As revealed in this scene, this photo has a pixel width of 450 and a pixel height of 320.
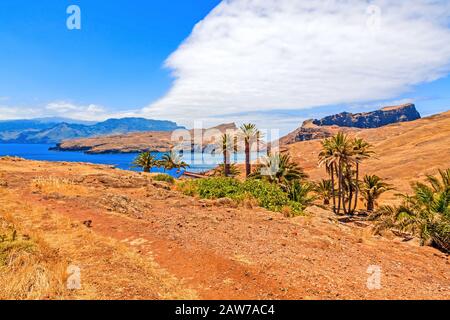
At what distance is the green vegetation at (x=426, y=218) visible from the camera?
15.9 meters

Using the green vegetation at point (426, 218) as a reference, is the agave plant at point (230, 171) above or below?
above

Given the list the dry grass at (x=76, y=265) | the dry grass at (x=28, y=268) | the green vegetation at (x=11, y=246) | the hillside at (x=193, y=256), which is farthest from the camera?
the green vegetation at (x=11, y=246)

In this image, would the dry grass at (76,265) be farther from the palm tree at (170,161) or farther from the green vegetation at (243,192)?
the palm tree at (170,161)

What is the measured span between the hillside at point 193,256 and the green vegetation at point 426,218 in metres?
1.54

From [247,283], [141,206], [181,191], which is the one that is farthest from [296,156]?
[247,283]

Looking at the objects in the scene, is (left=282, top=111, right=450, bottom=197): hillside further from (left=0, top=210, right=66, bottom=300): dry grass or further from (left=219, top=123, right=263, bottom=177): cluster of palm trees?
(left=0, top=210, right=66, bottom=300): dry grass

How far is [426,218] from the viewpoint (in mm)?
17344

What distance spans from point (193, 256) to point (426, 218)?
1440cm

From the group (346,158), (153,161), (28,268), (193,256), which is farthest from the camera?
(153,161)

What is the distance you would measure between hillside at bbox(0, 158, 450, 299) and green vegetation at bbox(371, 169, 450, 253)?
60.7 inches

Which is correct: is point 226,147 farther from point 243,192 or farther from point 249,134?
point 243,192

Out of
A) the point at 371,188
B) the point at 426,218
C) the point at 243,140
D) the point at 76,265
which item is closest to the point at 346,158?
the point at 371,188

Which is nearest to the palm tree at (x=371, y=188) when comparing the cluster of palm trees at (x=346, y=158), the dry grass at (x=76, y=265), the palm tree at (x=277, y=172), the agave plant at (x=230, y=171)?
the cluster of palm trees at (x=346, y=158)

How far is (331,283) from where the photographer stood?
325 inches
